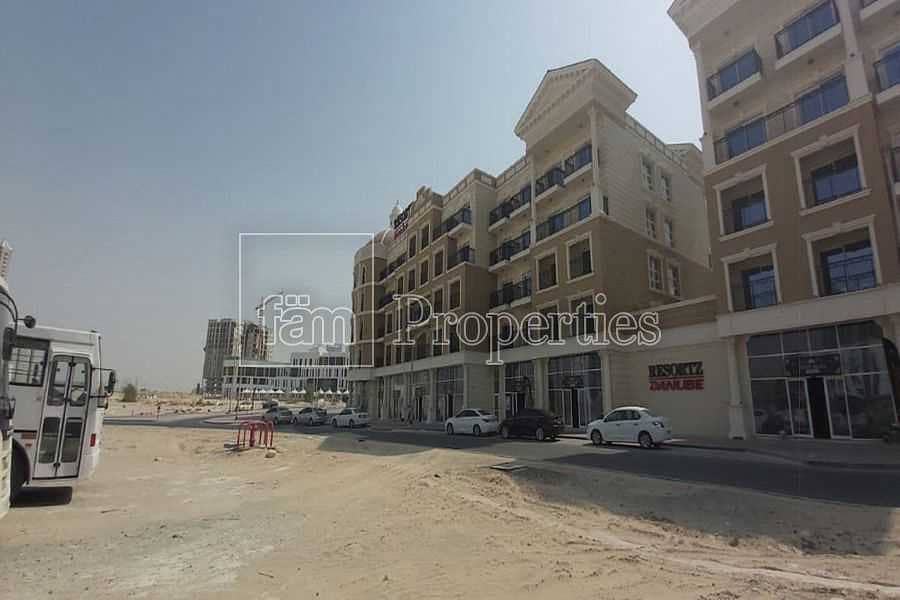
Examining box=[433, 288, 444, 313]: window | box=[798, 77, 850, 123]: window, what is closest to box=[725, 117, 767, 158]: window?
box=[798, 77, 850, 123]: window

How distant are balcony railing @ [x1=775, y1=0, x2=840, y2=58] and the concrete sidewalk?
57.3 ft

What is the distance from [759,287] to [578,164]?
14010 millimetres

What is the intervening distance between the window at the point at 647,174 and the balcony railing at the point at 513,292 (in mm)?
10277

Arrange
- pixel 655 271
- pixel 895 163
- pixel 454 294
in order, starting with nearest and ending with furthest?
1. pixel 895 163
2. pixel 655 271
3. pixel 454 294

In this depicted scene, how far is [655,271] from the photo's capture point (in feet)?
107

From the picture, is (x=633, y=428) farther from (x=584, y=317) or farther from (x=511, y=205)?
(x=511, y=205)

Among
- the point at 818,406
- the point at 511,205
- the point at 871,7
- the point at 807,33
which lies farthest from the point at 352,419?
the point at 871,7

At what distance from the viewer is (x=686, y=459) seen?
15.1 m

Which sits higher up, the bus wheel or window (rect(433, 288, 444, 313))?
window (rect(433, 288, 444, 313))

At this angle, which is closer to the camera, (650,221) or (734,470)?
(734,470)

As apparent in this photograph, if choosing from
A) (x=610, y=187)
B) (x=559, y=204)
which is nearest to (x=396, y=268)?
Result: (x=559, y=204)

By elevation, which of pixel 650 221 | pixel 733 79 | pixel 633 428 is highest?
pixel 733 79

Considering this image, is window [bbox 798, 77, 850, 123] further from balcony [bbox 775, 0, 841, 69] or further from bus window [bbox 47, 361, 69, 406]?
bus window [bbox 47, 361, 69, 406]

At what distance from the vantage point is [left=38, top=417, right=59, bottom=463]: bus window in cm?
962
